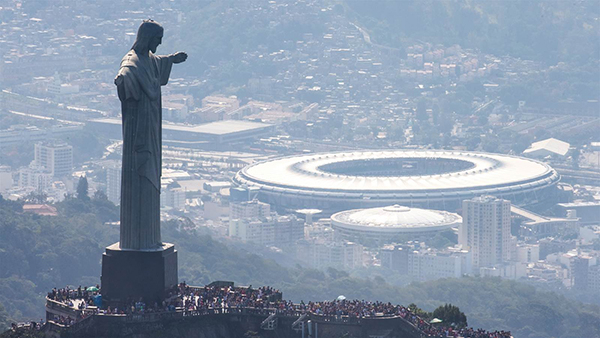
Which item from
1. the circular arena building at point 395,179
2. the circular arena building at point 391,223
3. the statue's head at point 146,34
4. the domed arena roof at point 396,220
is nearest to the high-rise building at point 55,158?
the circular arena building at point 395,179

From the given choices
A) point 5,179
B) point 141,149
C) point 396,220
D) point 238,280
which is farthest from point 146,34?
point 5,179

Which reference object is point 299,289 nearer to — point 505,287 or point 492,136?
point 505,287

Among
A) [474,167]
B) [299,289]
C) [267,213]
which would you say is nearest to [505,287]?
[299,289]

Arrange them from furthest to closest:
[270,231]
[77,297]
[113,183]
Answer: [113,183] < [270,231] < [77,297]

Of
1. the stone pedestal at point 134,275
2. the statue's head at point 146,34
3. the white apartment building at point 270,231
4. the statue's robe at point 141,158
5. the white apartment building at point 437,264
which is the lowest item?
the white apartment building at point 437,264

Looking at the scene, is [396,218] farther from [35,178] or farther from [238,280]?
[35,178]

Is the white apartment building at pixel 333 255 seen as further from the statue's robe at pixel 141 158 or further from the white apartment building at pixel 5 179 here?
the statue's robe at pixel 141 158

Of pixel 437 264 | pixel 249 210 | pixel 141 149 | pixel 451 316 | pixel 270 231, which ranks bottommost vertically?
pixel 437 264
